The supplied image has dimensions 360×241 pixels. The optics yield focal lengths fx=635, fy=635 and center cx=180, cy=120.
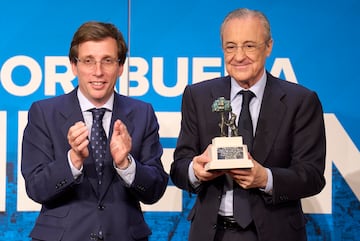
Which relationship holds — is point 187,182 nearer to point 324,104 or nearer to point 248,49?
point 248,49

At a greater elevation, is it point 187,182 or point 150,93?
point 150,93

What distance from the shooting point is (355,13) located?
352cm

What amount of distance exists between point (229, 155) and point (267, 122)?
0.27 meters

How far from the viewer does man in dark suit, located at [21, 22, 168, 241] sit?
2.29 metres

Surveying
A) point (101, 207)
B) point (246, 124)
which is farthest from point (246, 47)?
point (101, 207)

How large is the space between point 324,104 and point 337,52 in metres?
0.30

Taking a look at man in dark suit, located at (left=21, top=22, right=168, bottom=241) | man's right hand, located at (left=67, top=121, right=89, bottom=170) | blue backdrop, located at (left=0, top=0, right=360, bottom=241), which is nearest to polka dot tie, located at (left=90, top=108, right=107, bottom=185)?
man in dark suit, located at (left=21, top=22, right=168, bottom=241)

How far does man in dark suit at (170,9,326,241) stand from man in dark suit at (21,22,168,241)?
0.59 feet

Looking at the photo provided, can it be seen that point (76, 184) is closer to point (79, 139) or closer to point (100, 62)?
point (79, 139)

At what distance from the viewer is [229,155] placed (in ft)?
7.02

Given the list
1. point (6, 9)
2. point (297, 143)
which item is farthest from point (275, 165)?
point (6, 9)

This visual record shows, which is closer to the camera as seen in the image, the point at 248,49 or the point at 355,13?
the point at 248,49

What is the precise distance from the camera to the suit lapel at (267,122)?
230 centimetres

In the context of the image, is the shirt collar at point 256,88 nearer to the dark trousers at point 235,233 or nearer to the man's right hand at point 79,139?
the dark trousers at point 235,233
